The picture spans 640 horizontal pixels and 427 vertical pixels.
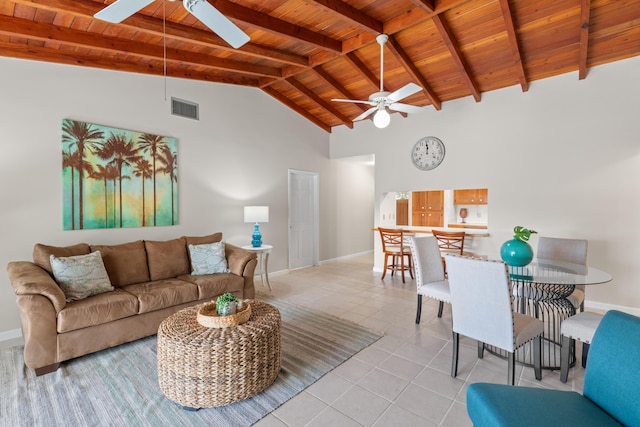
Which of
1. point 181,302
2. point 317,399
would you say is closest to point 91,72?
point 181,302

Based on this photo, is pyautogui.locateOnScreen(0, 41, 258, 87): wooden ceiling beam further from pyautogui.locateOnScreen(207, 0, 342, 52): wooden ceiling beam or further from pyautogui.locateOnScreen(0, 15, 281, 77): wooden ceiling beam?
pyautogui.locateOnScreen(207, 0, 342, 52): wooden ceiling beam

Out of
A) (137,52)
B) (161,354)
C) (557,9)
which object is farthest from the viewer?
(137,52)

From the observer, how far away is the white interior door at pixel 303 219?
20.0ft

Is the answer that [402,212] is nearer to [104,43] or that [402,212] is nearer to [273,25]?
[273,25]

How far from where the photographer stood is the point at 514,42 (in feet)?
11.3

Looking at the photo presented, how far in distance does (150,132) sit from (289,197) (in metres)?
2.64

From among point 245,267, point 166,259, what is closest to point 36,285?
point 166,259

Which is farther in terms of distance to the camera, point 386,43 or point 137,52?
point 386,43

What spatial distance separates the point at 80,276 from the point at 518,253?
4020 millimetres

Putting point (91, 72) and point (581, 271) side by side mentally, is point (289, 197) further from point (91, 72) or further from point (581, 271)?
point (581, 271)

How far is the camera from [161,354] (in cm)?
206

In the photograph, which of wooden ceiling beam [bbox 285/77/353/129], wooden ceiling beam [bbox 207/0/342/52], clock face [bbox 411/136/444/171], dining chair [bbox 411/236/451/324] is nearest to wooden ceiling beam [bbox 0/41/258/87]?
wooden ceiling beam [bbox 285/77/353/129]

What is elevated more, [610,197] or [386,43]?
[386,43]

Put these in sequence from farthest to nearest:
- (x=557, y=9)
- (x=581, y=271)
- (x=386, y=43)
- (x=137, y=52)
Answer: (x=386, y=43) < (x=137, y=52) < (x=557, y=9) < (x=581, y=271)
